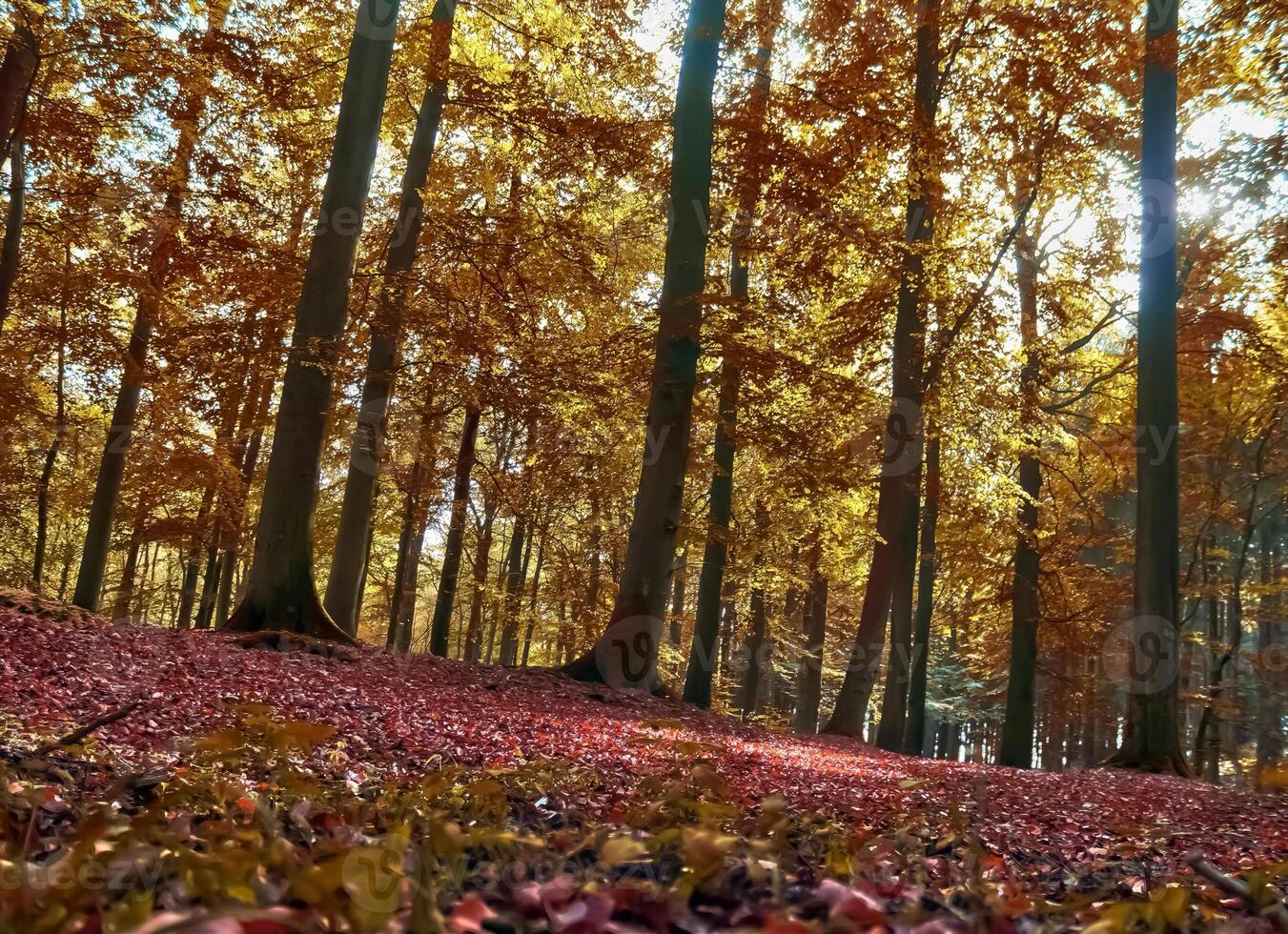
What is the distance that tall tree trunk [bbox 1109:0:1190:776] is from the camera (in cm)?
934

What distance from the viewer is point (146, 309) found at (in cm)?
1259

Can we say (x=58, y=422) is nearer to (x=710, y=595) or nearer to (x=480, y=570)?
(x=480, y=570)

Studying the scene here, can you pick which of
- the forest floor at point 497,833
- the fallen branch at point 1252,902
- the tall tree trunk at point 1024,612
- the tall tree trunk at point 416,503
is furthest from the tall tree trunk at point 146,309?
the tall tree trunk at point 1024,612

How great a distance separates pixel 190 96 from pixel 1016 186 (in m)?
12.6

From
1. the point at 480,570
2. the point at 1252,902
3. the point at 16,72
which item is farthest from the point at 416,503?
the point at 1252,902

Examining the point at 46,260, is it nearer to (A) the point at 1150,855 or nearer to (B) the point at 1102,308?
(A) the point at 1150,855

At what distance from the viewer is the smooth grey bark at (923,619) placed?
15414mm

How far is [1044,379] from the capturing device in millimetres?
14539

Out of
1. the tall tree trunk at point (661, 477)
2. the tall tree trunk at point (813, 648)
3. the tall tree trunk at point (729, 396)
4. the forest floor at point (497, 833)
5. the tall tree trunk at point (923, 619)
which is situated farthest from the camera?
the tall tree trunk at point (813, 648)

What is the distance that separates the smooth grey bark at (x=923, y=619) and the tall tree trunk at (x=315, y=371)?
971cm

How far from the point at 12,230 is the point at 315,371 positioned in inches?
172

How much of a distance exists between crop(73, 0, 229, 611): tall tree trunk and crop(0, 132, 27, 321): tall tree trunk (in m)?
1.39

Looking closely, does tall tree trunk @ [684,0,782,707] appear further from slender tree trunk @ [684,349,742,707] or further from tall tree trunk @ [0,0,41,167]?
tall tree trunk @ [0,0,41,167]

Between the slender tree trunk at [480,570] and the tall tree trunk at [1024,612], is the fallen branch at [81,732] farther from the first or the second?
the slender tree trunk at [480,570]
